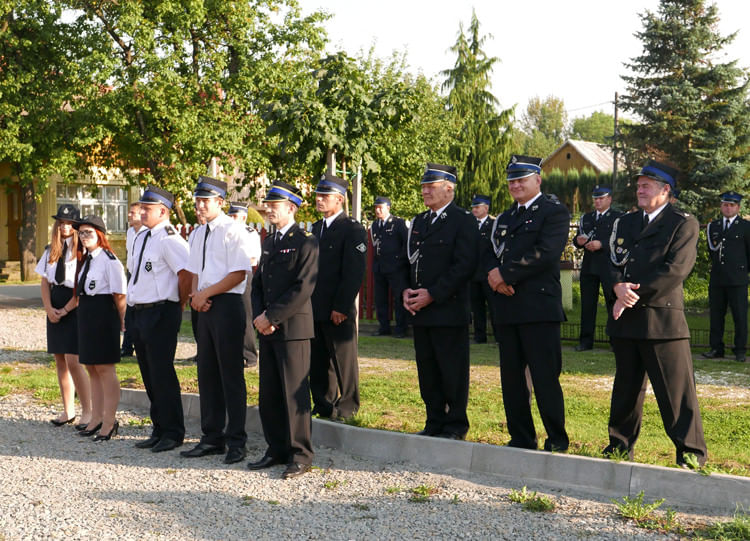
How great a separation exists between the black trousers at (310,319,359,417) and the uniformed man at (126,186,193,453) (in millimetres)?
1298

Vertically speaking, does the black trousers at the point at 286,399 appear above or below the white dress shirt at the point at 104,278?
below

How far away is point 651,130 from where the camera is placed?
33.7 meters

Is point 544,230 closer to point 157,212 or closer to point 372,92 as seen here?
point 157,212

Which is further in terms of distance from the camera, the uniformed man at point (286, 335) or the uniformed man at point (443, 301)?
the uniformed man at point (443, 301)

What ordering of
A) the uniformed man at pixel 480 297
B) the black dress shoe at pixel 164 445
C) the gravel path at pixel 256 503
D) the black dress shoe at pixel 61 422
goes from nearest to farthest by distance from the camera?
the gravel path at pixel 256 503, the black dress shoe at pixel 164 445, the black dress shoe at pixel 61 422, the uniformed man at pixel 480 297

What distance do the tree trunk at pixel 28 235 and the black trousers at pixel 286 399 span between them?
25515 mm

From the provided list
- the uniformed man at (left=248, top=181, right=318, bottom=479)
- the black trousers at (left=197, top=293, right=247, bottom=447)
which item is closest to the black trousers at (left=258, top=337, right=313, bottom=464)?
the uniformed man at (left=248, top=181, right=318, bottom=479)

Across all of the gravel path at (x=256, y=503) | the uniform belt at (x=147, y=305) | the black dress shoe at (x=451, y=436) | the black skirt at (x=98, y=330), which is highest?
the uniform belt at (x=147, y=305)

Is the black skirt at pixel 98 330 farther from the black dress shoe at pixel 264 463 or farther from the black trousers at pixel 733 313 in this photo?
the black trousers at pixel 733 313

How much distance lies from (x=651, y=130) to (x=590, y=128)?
82485 mm

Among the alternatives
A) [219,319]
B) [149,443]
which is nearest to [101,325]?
[149,443]

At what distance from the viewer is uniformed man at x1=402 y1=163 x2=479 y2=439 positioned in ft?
21.9

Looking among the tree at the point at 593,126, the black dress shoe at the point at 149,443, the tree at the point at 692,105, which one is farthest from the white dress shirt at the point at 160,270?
the tree at the point at 593,126

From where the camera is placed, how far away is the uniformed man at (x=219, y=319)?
21.9ft
